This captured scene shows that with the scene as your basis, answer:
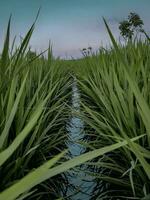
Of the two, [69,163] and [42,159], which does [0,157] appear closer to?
[69,163]

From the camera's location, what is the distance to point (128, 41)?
3.03 m

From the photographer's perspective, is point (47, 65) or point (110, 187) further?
point (47, 65)

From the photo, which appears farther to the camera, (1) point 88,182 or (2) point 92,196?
(1) point 88,182

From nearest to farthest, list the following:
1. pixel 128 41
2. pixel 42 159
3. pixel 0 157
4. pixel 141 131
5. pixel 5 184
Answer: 1. pixel 0 157
2. pixel 5 184
3. pixel 141 131
4. pixel 42 159
5. pixel 128 41

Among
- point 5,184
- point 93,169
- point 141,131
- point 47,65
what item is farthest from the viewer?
point 47,65

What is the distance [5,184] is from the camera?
111 cm

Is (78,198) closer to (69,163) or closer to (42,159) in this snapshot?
(42,159)

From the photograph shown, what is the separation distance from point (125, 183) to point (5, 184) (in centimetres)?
37

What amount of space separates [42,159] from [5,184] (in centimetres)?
44

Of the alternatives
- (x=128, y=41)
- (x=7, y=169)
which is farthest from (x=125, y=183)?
(x=128, y=41)

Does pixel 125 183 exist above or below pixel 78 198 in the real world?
above

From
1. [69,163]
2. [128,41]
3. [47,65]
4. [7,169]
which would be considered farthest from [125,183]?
[47,65]

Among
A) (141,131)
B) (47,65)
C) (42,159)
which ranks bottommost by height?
(42,159)

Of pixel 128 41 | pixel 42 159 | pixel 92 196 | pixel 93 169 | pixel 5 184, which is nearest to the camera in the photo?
pixel 5 184
